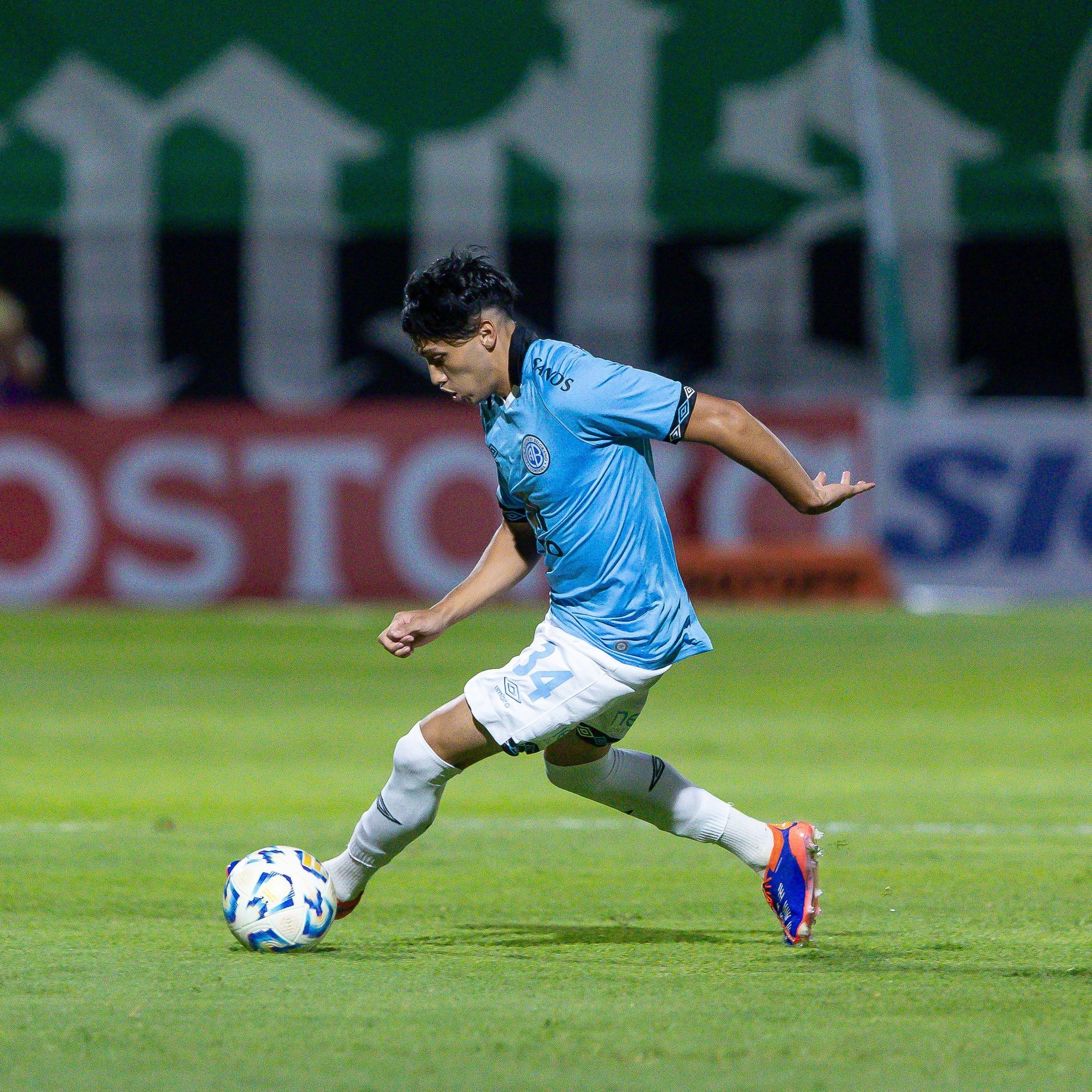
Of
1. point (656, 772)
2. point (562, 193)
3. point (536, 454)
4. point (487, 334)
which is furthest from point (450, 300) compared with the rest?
point (562, 193)

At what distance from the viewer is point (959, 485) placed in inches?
741

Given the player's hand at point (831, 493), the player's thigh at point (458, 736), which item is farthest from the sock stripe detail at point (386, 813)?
the player's hand at point (831, 493)

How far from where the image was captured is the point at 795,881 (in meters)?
5.57

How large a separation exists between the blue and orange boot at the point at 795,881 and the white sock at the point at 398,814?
3.06 ft

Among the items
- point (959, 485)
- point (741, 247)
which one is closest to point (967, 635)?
point (959, 485)

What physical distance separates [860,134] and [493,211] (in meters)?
4.64

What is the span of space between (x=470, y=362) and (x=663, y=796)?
139 cm

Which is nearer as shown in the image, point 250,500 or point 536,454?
point 536,454

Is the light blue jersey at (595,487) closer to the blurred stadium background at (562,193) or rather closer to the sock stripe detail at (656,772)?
the sock stripe detail at (656,772)

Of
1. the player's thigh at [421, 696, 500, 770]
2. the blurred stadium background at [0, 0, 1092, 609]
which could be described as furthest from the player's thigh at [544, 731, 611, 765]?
the blurred stadium background at [0, 0, 1092, 609]

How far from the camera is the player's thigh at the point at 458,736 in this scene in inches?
215

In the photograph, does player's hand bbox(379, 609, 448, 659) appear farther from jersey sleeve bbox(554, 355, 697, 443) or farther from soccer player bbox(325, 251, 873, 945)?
jersey sleeve bbox(554, 355, 697, 443)

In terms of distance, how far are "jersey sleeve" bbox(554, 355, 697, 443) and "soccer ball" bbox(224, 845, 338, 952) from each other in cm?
145

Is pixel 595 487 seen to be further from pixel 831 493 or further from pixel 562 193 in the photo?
pixel 562 193
